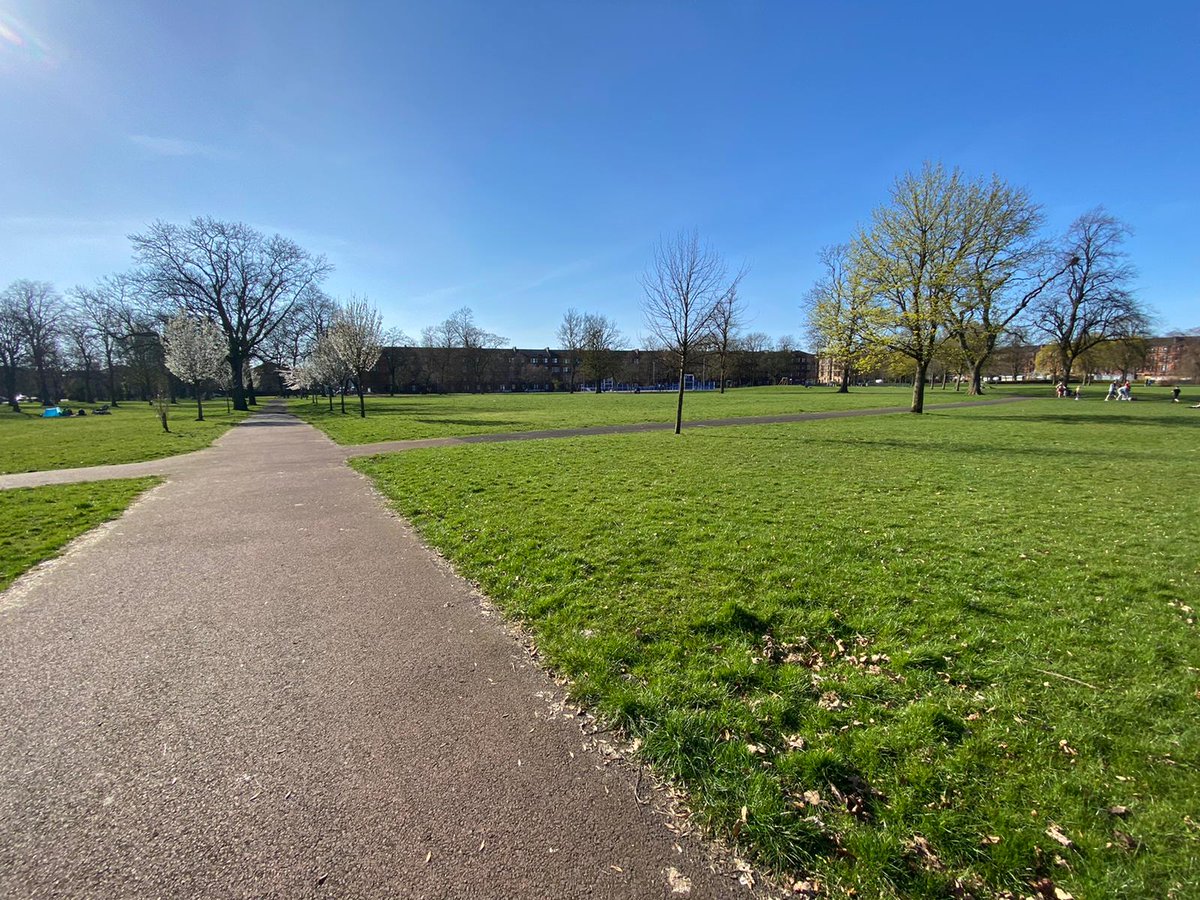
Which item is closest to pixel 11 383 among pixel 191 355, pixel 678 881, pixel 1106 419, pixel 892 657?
pixel 191 355

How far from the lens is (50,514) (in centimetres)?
770

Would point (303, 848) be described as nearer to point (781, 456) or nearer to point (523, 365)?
point (781, 456)

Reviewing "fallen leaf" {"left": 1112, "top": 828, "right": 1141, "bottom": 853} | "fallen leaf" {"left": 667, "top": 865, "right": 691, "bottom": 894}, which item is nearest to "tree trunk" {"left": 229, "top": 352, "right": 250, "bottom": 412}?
"fallen leaf" {"left": 667, "top": 865, "right": 691, "bottom": 894}

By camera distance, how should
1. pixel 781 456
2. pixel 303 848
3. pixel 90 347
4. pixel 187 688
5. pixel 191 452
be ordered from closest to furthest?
pixel 303 848, pixel 187 688, pixel 781 456, pixel 191 452, pixel 90 347

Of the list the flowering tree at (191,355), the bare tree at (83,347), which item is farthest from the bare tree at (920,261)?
the bare tree at (83,347)

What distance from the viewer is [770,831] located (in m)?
2.34

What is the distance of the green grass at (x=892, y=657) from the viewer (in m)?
2.27

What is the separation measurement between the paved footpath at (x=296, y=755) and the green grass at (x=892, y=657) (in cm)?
46

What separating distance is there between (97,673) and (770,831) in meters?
4.73

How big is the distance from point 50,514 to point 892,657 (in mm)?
11623

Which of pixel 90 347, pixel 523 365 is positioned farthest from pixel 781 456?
pixel 523 365

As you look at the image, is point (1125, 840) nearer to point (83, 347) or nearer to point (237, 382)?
point (237, 382)

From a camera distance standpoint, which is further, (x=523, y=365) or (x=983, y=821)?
(x=523, y=365)

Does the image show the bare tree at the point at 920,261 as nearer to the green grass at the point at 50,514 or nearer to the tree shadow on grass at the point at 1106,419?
the tree shadow on grass at the point at 1106,419
